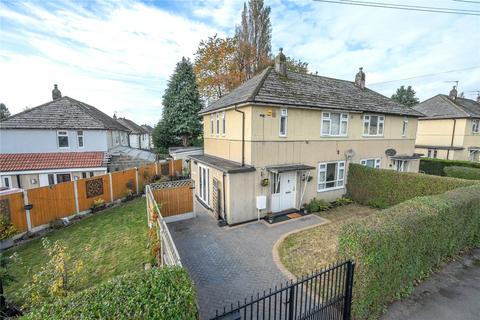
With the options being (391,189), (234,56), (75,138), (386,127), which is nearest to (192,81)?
(234,56)

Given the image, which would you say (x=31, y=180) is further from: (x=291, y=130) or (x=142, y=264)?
(x=291, y=130)

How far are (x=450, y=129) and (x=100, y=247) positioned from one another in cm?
3486

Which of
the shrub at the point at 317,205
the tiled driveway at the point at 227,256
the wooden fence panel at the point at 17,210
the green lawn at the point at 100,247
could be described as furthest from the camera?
the shrub at the point at 317,205

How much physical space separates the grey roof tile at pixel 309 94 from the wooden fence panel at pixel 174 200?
522 centimetres

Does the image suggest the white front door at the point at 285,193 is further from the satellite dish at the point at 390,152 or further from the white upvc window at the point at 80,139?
the white upvc window at the point at 80,139

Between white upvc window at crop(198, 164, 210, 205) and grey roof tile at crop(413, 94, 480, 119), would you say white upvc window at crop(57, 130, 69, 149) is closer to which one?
white upvc window at crop(198, 164, 210, 205)

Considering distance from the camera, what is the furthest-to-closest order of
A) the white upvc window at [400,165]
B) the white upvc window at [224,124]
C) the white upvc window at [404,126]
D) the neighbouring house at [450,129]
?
the neighbouring house at [450,129]
the white upvc window at [400,165]
the white upvc window at [404,126]
the white upvc window at [224,124]

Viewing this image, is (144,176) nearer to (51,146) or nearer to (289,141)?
(51,146)

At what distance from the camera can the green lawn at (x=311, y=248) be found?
7.16 meters

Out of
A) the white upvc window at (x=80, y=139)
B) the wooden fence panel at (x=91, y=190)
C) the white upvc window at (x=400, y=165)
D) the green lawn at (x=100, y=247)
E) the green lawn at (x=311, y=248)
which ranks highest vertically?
the white upvc window at (x=80, y=139)

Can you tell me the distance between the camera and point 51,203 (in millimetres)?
10844

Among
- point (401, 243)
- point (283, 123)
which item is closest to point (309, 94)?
point (283, 123)

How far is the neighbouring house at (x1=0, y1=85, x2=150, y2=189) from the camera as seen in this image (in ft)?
51.7

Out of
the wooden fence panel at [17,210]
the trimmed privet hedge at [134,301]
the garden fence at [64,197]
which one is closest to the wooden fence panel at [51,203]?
the garden fence at [64,197]
